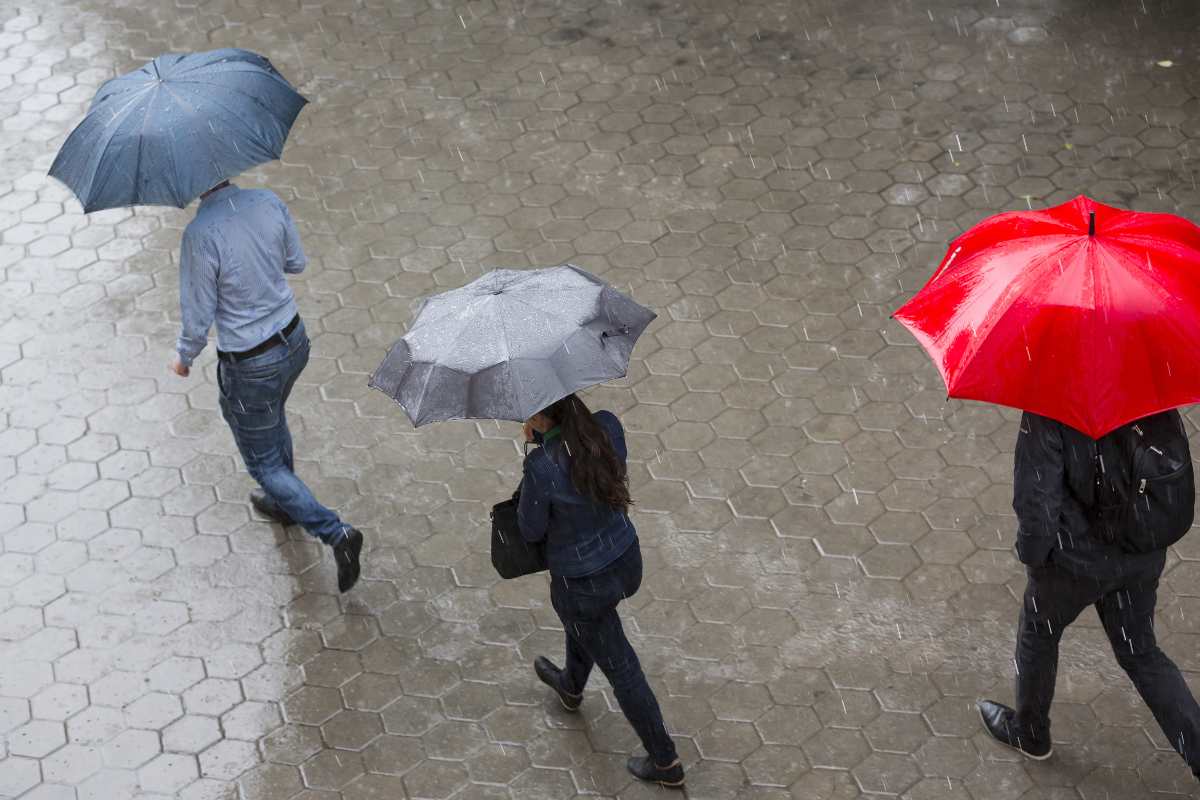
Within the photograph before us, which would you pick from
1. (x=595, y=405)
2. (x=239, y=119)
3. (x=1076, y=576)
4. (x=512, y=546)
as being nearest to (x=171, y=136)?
(x=239, y=119)

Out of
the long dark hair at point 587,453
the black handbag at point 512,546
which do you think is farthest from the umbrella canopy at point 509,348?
the black handbag at point 512,546

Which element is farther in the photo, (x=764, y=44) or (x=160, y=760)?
(x=764, y=44)

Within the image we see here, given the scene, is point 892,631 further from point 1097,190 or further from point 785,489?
point 1097,190

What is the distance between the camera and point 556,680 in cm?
601

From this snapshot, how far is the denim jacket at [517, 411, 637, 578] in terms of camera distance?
16.0ft

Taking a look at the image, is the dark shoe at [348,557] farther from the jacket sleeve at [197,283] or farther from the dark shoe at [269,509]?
the jacket sleeve at [197,283]

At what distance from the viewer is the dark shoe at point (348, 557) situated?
6.56 meters

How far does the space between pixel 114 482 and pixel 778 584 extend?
334cm

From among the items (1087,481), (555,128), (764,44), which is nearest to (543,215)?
(555,128)

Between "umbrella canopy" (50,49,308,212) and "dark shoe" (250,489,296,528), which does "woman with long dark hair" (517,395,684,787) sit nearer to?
"umbrella canopy" (50,49,308,212)

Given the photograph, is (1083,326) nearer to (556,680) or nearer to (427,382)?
(427,382)

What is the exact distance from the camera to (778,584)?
6.62 m

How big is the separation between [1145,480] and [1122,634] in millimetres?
738

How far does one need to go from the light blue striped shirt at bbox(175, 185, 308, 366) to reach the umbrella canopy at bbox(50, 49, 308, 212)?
21cm
